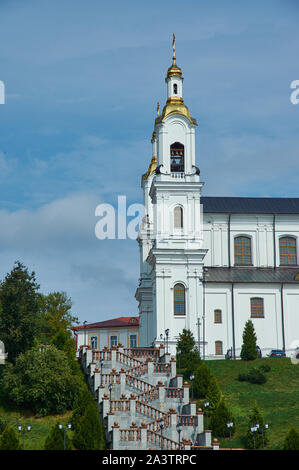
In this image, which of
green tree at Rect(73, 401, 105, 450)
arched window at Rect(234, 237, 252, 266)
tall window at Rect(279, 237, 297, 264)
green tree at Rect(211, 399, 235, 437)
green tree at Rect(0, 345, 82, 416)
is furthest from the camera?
tall window at Rect(279, 237, 297, 264)

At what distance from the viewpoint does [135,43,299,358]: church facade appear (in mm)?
77250

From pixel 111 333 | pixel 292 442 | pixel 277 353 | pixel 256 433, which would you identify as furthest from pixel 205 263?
pixel 292 442

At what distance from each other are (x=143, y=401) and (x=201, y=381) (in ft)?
17.7

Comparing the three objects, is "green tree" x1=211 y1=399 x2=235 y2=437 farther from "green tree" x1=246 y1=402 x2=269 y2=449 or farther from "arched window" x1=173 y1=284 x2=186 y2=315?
"arched window" x1=173 y1=284 x2=186 y2=315

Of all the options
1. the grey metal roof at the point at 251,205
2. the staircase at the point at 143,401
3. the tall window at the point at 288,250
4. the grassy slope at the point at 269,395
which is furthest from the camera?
the grey metal roof at the point at 251,205

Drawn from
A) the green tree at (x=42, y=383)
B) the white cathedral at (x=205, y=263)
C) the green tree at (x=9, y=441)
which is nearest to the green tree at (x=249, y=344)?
the white cathedral at (x=205, y=263)

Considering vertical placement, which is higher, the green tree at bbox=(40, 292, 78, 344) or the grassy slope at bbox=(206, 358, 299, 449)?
the green tree at bbox=(40, 292, 78, 344)

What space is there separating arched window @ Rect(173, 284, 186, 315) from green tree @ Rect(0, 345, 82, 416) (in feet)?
71.6

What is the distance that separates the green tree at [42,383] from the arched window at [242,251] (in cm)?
3169

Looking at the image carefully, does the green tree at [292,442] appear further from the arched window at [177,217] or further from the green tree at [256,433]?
the arched window at [177,217]

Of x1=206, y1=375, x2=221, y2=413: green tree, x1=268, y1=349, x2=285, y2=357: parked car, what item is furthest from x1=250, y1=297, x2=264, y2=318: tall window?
x1=206, y1=375, x2=221, y2=413: green tree

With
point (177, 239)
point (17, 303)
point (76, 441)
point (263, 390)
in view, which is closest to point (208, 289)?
point (177, 239)

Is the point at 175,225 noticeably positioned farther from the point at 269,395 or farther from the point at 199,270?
the point at 269,395

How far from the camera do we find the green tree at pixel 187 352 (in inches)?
2576
